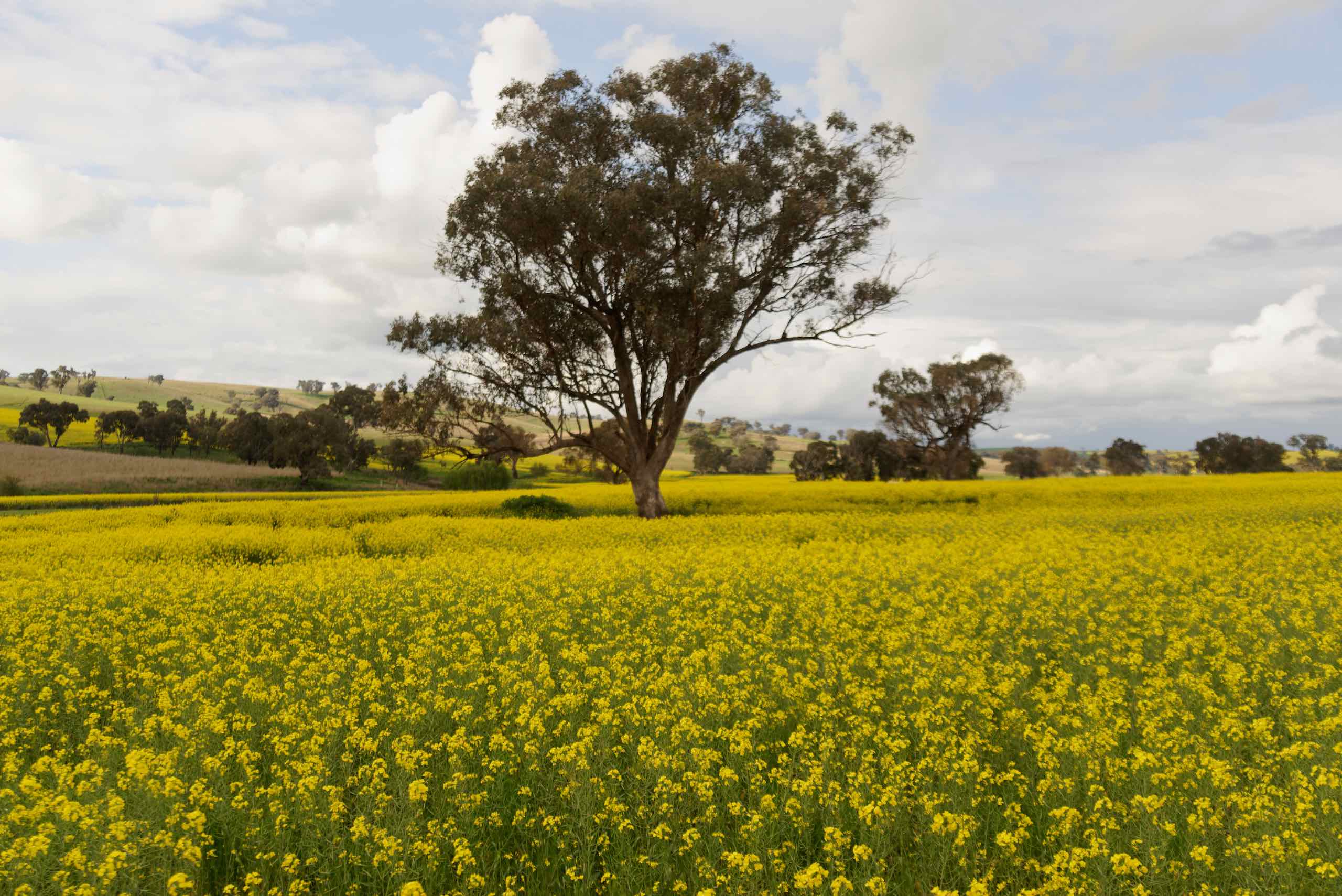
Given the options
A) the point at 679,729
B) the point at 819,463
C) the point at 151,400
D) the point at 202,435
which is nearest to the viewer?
the point at 679,729

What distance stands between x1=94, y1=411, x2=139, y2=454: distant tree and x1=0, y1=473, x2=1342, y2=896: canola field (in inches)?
3728

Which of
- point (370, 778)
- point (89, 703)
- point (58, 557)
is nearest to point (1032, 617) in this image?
point (370, 778)

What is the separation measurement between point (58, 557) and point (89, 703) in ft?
43.9

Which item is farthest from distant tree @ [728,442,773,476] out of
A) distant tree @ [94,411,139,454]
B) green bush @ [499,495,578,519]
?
green bush @ [499,495,578,519]

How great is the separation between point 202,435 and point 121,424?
340 inches

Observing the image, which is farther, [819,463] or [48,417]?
[48,417]

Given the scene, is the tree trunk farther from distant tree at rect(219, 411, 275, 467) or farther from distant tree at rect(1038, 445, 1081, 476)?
distant tree at rect(1038, 445, 1081, 476)

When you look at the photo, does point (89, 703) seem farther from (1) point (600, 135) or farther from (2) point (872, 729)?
(1) point (600, 135)

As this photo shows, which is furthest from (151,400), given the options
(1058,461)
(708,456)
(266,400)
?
(1058,461)

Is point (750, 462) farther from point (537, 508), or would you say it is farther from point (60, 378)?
point (60, 378)

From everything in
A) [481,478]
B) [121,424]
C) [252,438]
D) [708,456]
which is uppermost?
[121,424]

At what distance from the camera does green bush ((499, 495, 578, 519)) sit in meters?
32.0

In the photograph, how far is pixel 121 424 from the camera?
9262 cm

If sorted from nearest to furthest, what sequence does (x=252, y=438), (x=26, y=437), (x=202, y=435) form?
(x=252, y=438) < (x=26, y=437) < (x=202, y=435)
